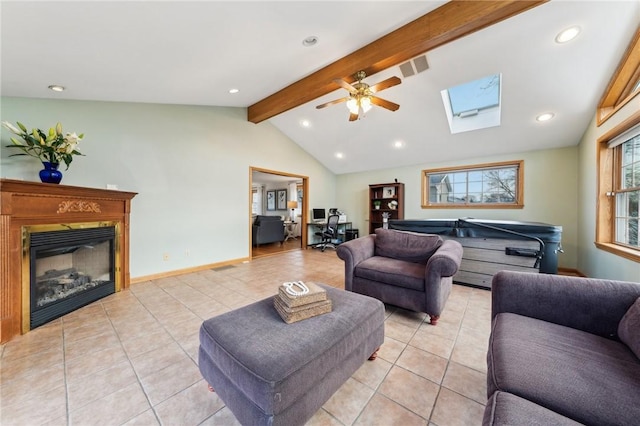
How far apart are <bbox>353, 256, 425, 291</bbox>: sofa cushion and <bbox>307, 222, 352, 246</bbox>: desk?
3799mm

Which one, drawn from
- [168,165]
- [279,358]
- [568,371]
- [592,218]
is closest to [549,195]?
[592,218]

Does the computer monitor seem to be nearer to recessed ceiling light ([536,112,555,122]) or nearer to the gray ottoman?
recessed ceiling light ([536,112,555,122])

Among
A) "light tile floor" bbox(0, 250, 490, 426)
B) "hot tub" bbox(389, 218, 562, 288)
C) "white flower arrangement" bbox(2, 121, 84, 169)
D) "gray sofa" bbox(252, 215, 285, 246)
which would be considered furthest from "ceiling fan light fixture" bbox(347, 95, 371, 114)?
"gray sofa" bbox(252, 215, 285, 246)

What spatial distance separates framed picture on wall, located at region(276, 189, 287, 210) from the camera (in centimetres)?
941

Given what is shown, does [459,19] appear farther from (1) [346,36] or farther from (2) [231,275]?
(2) [231,275]

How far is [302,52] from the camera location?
263cm

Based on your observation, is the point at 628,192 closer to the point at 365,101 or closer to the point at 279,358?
the point at 365,101

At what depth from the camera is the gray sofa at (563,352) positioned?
0.77 metres

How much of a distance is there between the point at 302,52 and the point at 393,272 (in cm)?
260

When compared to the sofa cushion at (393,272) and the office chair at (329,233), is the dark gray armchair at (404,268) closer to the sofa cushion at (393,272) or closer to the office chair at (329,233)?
the sofa cushion at (393,272)

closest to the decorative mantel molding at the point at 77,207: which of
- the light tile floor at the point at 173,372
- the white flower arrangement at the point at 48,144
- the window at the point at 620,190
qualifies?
the white flower arrangement at the point at 48,144

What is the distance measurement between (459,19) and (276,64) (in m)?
1.91

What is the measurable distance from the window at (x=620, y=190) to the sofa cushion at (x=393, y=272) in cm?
191

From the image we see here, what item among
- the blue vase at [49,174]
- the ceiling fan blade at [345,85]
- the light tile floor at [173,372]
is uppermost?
the ceiling fan blade at [345,85]
